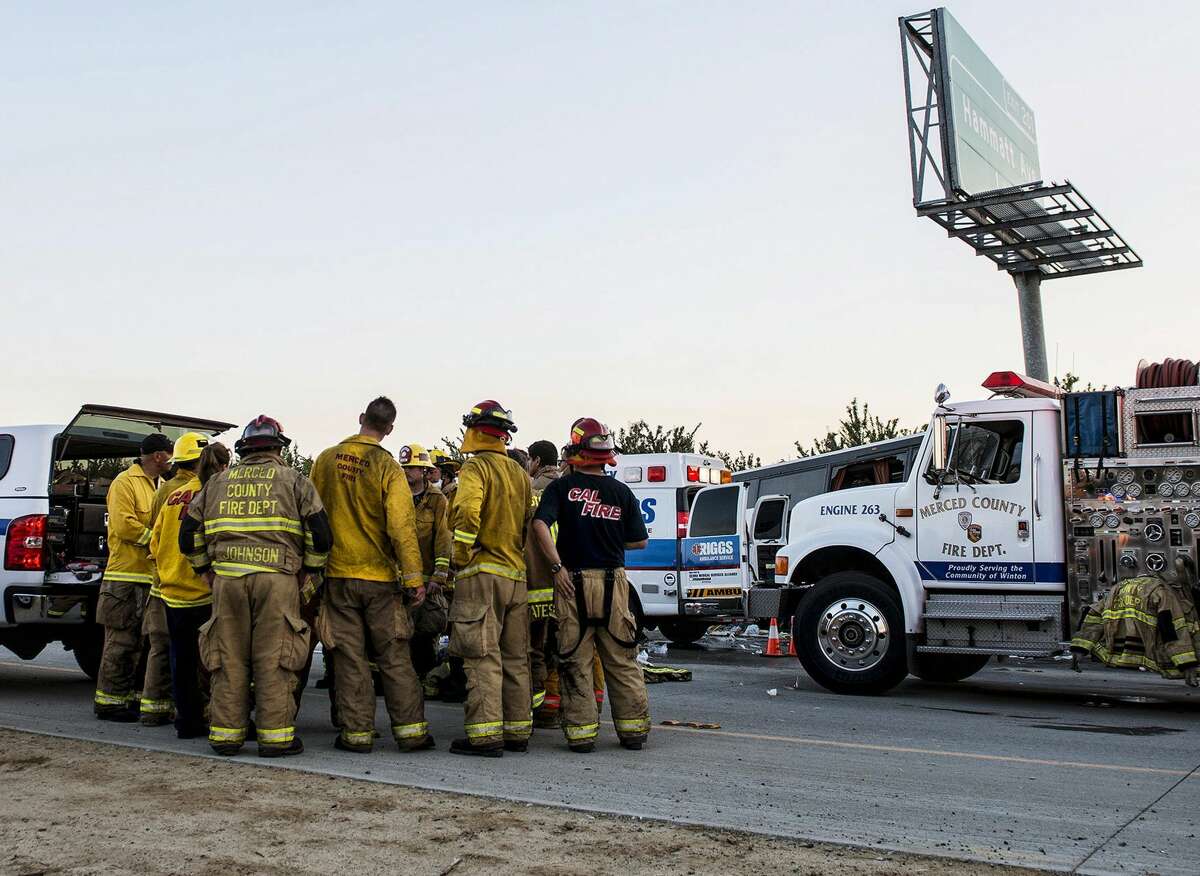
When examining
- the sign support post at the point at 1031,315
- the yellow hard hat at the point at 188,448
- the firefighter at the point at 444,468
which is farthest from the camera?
the sign support post at the point at 1031,315

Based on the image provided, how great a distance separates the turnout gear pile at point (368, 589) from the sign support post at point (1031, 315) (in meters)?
18.2

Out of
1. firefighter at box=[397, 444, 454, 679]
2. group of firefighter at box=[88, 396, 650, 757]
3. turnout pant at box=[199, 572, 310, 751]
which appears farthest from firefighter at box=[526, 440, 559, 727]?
turnout pant at box=[199, 572, 310, 751]

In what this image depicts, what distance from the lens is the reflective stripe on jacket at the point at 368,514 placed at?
716 centimetres

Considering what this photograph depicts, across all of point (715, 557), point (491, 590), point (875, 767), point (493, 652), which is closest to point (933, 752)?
point (875, 767)

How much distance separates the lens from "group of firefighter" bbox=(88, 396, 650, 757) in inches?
274

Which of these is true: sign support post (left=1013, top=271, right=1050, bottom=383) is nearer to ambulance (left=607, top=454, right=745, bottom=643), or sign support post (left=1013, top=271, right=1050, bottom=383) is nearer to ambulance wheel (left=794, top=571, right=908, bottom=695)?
ambulance (left=607, top=454, right=745, bottom=643)

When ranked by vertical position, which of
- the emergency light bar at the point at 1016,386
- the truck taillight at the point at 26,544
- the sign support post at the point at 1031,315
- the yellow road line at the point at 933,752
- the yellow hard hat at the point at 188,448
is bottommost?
the yellow road line at the point at 933,752

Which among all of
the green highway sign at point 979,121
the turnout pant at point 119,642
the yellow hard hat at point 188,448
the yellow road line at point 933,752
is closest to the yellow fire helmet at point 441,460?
the yellow hard hat at point 188,448

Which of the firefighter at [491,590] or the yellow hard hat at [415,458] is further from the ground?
the yellow hard hat at [415,458]

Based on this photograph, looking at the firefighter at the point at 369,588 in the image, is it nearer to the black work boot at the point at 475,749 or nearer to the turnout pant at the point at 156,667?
the black work boot at the point at 475,749

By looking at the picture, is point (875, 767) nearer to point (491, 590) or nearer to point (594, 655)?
point (594, 655)

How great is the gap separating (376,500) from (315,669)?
18.7 feet

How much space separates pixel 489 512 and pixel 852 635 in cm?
446

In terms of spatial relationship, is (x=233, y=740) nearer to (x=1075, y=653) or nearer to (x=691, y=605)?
(x=1075, y=653)
